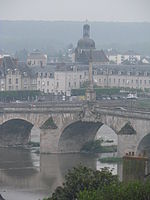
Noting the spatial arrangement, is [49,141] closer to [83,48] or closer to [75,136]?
[75,136]

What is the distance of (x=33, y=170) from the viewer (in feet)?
186

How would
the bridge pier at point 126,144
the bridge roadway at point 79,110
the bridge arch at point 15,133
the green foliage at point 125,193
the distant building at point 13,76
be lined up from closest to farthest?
the green foliage at point 125,193, the bridge pier at point 126,144, the bridge roadway at point 79,110, the bridge arch at point 15,133, the distant building at point 13,76

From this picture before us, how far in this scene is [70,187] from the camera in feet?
107

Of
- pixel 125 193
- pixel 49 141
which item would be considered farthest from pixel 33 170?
pixel 125 193

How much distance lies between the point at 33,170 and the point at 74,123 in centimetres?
759

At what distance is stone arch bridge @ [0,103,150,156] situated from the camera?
58.7m

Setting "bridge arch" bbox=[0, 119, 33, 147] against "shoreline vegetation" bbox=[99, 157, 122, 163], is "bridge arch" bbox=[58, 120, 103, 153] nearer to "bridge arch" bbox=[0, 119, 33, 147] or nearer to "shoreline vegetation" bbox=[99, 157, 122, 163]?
"bridge arch" bbox=[0, 119, 33, 147]

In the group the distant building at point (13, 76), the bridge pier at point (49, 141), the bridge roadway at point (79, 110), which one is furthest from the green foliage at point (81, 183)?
the distant building at point (13, 76)

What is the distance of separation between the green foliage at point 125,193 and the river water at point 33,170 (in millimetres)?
18849

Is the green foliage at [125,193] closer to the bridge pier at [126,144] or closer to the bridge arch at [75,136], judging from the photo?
the bridge pier at [126,144]

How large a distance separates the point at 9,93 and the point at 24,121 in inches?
1020

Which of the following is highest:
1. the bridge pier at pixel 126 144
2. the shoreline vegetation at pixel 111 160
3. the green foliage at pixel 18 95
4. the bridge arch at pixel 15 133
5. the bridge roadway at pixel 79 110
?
the green foliage at pixel 18 95

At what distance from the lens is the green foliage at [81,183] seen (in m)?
32.0

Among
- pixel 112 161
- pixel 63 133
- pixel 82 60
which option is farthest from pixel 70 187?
pixel 82 60
